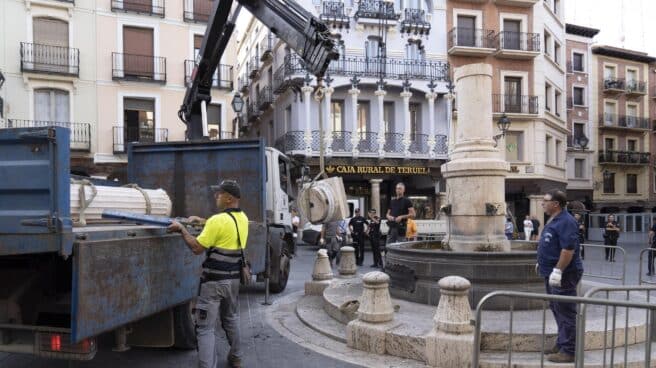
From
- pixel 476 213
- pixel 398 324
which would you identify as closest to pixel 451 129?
pixel 476 213

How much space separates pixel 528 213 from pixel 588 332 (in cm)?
2590

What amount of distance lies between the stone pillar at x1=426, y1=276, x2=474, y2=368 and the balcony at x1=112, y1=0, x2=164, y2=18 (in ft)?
74.1

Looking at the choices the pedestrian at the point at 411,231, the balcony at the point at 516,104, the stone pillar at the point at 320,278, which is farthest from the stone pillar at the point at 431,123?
the stone pillar at the point at 320,278

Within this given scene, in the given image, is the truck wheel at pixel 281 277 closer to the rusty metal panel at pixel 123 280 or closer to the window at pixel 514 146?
the rusty metal panel at pixel 123 280

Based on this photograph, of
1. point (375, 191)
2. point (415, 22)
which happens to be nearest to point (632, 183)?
point (415, 22)

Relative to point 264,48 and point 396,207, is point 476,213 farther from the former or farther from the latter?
point 264,48

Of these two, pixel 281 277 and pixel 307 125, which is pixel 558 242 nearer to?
pixel 281 277

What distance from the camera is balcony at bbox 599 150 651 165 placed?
39906 millimetres

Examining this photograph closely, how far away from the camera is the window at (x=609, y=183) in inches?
1595

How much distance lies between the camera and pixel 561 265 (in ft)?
16.7

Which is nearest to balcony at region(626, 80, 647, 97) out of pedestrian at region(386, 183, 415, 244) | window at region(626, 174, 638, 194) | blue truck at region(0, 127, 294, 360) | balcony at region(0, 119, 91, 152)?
window at region(626, 174, 638, 194)

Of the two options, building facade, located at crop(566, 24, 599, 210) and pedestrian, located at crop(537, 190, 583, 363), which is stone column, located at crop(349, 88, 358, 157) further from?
building facade, located at crop(566, 24, 599, 210)

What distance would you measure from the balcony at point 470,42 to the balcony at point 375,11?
134 inches

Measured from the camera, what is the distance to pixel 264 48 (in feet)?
96.8
